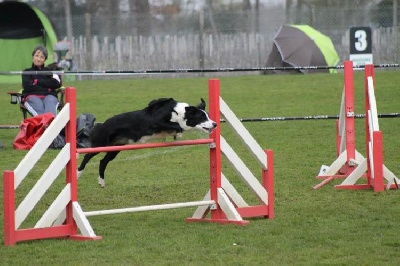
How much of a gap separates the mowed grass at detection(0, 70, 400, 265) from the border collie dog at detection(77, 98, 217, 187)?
651 millimetres

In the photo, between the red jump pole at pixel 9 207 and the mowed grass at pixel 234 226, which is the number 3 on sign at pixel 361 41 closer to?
the mowed grass at pixel 234 226

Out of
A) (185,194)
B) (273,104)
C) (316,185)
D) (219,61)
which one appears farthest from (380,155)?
(219,61)

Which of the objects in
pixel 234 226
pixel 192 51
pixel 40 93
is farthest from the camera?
pixel 192 51

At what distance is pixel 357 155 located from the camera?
952cm

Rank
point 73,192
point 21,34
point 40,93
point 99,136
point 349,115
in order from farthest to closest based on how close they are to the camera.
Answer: point 21,34, point 40,93, point 349,115, point 99,136, point 73,192

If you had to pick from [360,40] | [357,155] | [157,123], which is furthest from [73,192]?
[360,40]

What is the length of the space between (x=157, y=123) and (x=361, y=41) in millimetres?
18931

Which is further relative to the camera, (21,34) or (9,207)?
(21,34)

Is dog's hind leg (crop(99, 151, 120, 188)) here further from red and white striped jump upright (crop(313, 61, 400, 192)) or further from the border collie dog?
red and white striped jump upright (crop(313, 61, 400, 192))

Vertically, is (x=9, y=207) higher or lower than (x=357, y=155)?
Answer: higher

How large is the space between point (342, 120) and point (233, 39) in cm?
1866

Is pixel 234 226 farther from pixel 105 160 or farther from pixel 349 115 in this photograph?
pixel 349 115

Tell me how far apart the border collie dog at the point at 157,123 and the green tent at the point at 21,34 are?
20.1 metres

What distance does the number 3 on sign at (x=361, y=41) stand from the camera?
1004 inches
